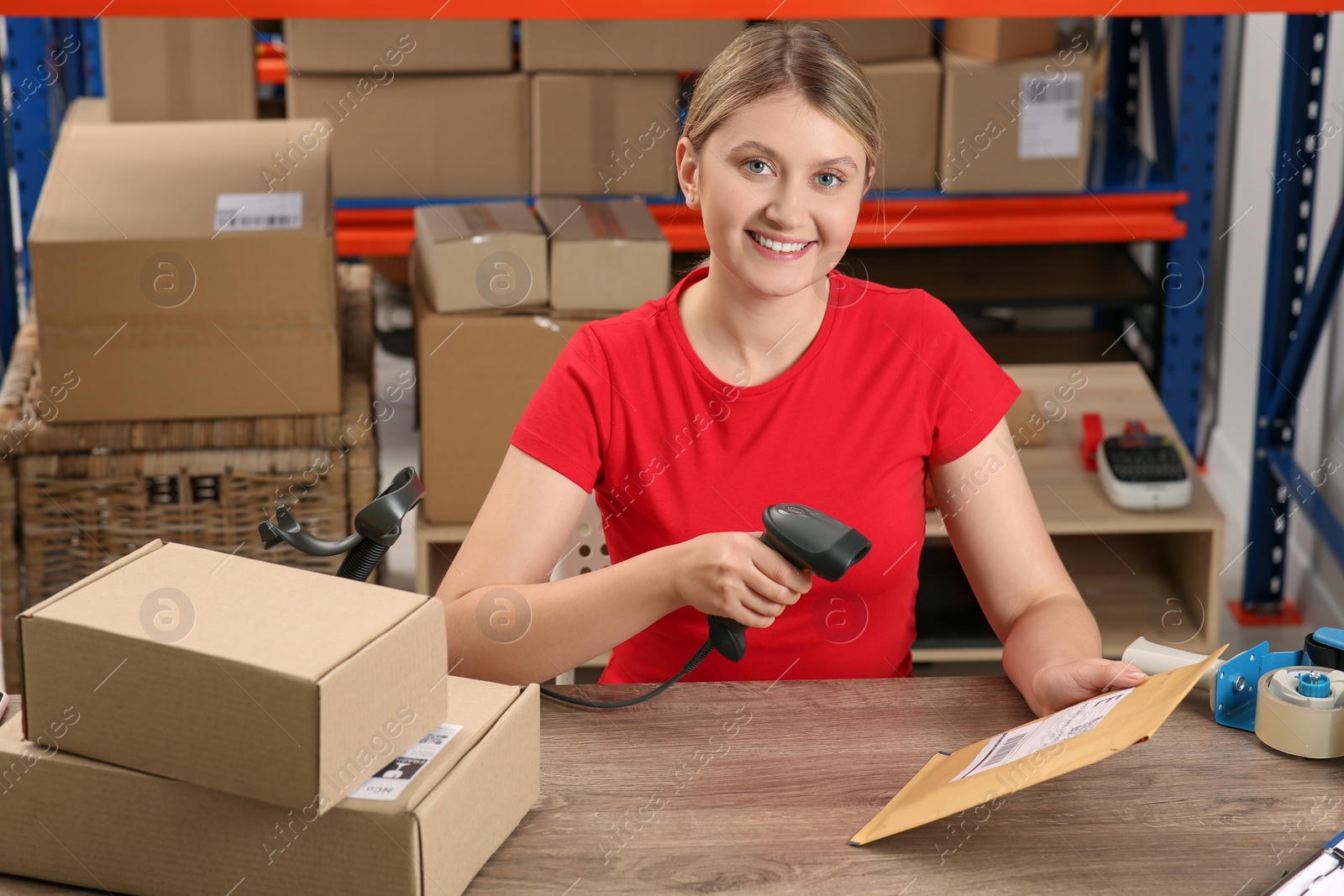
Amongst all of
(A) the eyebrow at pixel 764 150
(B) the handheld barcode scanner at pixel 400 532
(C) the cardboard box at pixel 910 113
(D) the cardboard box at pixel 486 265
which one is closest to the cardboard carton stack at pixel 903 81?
(C) the cardboard box at pixel 910 113

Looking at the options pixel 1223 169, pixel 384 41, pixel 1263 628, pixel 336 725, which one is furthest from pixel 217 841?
pixel 1223 169

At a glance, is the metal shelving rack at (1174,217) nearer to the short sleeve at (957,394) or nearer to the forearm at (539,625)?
the short sleeve at (957,394)

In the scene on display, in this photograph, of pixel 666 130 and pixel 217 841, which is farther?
pixel 666 130

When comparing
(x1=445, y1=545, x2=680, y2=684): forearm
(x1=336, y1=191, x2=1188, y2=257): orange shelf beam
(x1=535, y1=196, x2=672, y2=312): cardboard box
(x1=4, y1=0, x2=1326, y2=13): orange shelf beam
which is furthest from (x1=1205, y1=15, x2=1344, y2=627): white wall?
(x1=445, y1=545, x2=680, y2=684): forearm

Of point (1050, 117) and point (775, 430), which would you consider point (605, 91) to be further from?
point (775, 430)

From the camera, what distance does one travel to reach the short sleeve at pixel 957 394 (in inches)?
54.0

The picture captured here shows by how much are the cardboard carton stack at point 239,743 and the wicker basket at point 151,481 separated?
4.30ft

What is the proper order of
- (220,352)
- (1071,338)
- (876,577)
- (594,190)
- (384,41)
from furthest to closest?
(1071,338) → (594,190) → (384,41) → (220,352) → (876,577)

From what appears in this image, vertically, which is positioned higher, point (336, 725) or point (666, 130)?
point (666, 130)

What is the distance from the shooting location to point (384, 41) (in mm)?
2607

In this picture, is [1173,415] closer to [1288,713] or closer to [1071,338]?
[1071,338]

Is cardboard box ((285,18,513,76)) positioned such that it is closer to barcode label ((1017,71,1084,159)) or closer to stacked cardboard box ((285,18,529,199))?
stacked cardboard box ((285,18,529,199))

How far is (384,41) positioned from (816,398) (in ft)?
5.23

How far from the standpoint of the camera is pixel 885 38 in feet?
8.86
